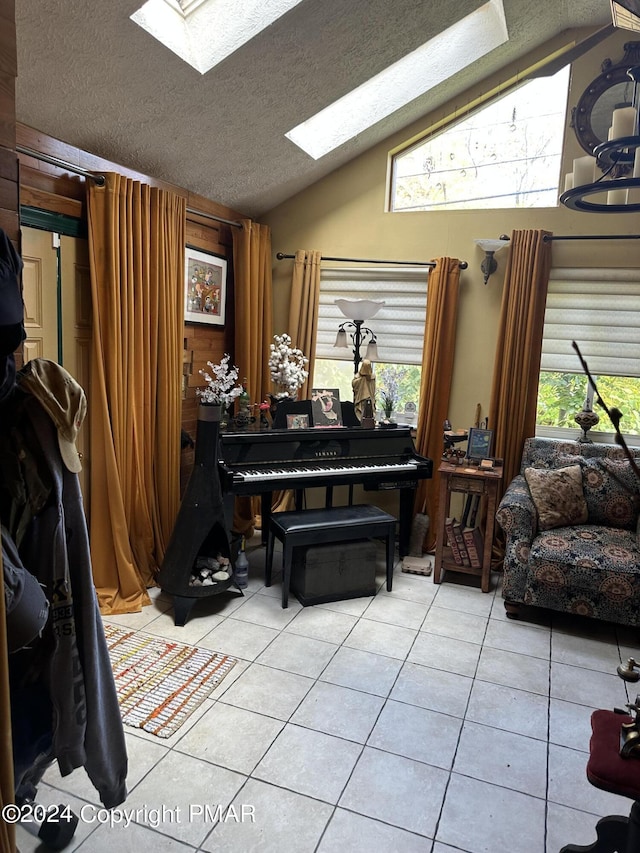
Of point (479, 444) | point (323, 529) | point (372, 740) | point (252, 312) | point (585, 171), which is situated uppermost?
point (585, 171)

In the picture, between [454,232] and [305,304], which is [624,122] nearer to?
[454,232]

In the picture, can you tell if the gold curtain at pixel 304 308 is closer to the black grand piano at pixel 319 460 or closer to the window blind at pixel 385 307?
the window blind at pixel 385 307

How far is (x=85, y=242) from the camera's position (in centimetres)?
301

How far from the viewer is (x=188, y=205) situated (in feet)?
12.1

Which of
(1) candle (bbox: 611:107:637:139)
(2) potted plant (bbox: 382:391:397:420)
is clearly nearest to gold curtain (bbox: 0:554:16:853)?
(1) candle (bbox: 611:107:637:139)

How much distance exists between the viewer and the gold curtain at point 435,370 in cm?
400

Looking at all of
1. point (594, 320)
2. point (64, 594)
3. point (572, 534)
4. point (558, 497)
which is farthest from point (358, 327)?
point (64, 594)

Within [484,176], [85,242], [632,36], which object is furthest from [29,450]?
[632,36]

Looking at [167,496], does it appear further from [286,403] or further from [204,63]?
[204,63]

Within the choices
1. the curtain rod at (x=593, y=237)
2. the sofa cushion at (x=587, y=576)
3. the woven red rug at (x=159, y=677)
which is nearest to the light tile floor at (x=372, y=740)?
the woven red rug at (x=159, y=677)

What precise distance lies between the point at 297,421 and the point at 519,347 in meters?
1.57

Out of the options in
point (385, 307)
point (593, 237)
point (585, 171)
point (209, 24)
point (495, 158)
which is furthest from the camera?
point (385, 307)

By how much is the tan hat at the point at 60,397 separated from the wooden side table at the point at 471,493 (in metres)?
2.73

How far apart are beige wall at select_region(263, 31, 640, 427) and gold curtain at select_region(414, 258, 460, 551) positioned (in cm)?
11
